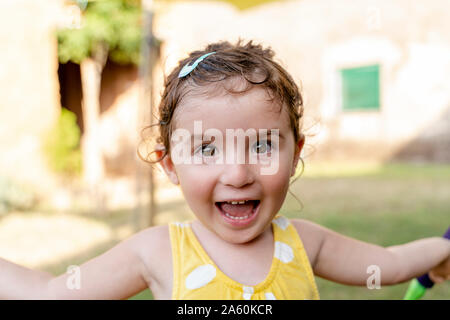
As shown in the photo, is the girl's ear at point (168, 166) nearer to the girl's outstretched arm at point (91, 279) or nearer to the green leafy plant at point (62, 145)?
the girl's outstretched arm at point (91, 279)

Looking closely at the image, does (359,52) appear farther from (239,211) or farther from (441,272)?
(239,211)

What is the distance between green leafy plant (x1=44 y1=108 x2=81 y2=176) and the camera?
6.06 m

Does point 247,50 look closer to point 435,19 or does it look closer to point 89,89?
point 89,89

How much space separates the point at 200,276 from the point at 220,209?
166 millimetres

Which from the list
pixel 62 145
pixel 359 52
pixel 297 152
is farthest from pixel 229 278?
pixel 359 52

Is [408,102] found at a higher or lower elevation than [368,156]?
higher

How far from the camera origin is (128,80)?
923cm

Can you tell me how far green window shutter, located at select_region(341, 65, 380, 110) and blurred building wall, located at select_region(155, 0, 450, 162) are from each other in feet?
0.45

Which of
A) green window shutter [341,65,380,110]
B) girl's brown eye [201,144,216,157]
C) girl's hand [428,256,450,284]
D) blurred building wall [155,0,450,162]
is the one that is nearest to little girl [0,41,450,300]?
girl's brown eye [201,144,216,157]

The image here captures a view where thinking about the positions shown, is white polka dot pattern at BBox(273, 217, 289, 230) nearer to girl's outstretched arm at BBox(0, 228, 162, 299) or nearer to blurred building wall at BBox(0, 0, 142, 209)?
girl's outstretched arm at BBox(0, 228, 162, 299)

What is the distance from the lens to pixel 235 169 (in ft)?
3.44

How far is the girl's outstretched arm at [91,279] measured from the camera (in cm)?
110

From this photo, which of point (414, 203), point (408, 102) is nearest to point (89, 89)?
point (414, 203)
